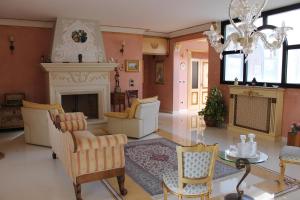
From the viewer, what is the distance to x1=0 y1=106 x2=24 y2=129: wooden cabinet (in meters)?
6.50

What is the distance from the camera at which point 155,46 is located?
9188mm

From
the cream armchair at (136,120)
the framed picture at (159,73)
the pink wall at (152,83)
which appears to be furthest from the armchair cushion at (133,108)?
the framed picture at (159,73)

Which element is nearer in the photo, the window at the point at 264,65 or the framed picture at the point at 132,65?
the window at the point at 264,65

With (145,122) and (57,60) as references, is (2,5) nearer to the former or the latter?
(57,60)

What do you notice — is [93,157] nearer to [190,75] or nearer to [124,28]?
[124,28]

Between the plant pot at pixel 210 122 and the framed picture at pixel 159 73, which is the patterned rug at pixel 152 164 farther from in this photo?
the framed picture at pixel 159 73

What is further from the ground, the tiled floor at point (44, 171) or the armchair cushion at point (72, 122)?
the armchair cushion at point (72, 122)

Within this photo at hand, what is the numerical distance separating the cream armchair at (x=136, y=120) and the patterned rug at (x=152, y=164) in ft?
1.22

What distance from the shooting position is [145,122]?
19.3 feet

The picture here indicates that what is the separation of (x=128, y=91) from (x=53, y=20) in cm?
303

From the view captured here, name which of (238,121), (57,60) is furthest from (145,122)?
(57,60)

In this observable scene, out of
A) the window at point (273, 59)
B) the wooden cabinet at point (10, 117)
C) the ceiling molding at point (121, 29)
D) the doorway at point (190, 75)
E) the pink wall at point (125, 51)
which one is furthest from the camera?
the doorway at point (190, 75)

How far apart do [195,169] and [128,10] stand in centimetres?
440

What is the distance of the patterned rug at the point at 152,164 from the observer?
3630mm
